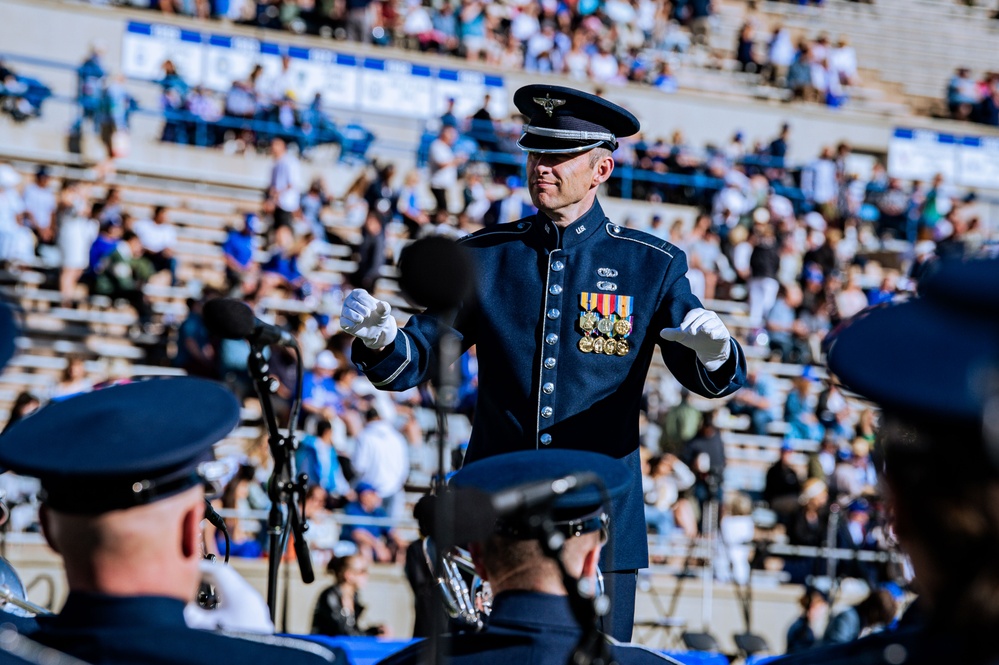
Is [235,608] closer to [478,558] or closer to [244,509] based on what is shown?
[478,558]

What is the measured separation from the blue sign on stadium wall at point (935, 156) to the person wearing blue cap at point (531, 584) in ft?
75.1

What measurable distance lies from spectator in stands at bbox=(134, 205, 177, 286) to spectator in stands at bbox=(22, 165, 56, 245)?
82cm

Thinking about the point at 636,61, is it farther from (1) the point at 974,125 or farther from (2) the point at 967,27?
(2) the point at 967,27

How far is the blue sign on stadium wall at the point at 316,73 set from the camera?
67.6 ft

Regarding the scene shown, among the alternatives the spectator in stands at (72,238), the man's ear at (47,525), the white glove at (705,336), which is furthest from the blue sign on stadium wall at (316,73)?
the man's ear at (47,525)

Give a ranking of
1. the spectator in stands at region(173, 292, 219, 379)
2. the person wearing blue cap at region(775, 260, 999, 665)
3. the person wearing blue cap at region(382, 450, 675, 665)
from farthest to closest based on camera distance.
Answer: the spectator in stands at region(173, 292, 219, 379) → the person wearing blue cap at region(382, 450, 675, 665) → the person wearing blue cap at region(775, 260, 999, 665)

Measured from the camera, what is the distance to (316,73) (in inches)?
837

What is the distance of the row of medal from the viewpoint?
466cm

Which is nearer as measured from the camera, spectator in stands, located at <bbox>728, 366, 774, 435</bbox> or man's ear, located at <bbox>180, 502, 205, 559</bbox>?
man's ear, located at <bbox>180, 502, 205, 559</bbox>

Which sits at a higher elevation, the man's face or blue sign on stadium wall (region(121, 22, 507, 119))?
the man's face

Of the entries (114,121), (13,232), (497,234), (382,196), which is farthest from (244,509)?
(114,121)

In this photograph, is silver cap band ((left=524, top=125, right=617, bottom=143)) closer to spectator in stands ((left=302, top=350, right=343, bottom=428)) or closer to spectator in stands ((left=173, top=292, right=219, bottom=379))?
spectator in stands ((left=302, top=350, right=343, bottom=428))

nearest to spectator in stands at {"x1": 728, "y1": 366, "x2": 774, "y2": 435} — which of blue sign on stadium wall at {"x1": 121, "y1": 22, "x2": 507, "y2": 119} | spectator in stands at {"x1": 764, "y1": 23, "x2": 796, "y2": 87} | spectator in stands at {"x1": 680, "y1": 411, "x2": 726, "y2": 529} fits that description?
spectator in stands at {"x1": 680, "y1": 411, "x2": 726, "y2": 529}

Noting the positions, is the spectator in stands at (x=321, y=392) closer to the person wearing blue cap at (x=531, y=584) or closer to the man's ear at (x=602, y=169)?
the man's ear at (x=602, y=169)
